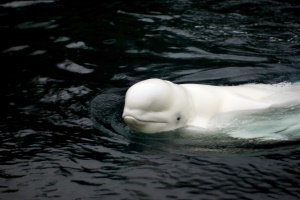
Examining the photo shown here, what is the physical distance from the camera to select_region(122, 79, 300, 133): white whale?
236 inches

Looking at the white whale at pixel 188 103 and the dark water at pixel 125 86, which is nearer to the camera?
the dark water at pixel 125 86

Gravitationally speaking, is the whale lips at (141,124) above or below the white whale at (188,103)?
below

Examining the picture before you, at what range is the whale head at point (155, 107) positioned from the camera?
596cm

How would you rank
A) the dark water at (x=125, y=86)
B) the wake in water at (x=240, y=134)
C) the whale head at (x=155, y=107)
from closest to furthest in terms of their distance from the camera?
1. the dark water at (x=125, y=86)
2. the whale head at (x=155, y=107)
3. the wake in water at (x=240, y=134)

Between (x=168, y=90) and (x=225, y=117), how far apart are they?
1033 millimetres

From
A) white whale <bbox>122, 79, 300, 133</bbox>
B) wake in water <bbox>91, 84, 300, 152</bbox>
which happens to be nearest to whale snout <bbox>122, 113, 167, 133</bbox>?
white whale <bbox>122, 79, 300, 133</bbox>

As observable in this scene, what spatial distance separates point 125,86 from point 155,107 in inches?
100

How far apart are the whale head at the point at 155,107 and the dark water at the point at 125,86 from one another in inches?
9.6

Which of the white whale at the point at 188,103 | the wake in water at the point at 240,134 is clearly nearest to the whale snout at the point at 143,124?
the white whale at the point at 188,103

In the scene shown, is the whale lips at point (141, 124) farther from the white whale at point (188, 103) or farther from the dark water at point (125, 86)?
the dark water at point (125, 86)

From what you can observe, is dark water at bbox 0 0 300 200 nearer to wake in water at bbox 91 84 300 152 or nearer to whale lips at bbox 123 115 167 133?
wake in water at bbox 91 84 300 152

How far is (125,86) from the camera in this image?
27.9 ft

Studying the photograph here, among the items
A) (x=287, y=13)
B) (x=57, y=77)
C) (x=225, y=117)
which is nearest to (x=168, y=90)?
(x=225, y=117)

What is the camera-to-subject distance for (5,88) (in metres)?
8.71
